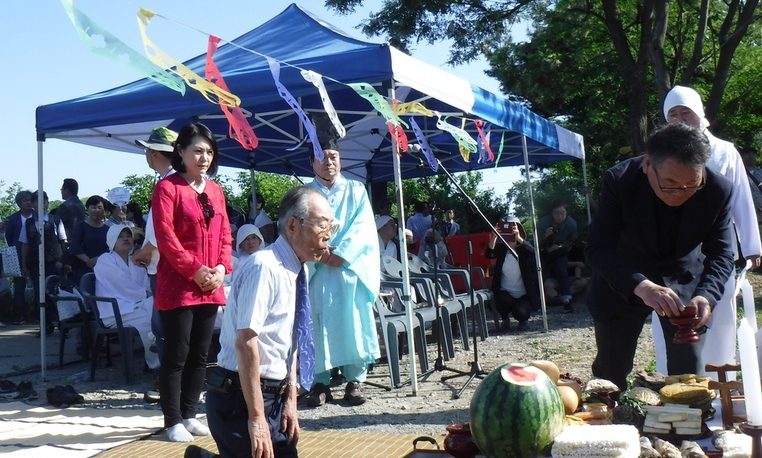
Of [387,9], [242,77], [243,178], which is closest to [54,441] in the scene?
[242,77]

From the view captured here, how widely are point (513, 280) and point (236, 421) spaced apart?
7.66 metres

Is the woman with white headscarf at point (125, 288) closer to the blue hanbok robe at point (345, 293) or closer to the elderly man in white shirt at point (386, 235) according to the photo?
the blue hanbok robe at point (345, 293)

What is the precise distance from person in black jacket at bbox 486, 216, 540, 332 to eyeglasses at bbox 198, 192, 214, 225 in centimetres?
578

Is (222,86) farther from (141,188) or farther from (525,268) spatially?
(141,188)

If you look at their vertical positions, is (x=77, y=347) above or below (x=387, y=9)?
below

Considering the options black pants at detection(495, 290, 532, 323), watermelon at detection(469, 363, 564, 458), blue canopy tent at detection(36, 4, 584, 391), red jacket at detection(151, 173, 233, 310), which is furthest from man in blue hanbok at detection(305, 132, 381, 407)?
black pants at detection(495, 290, 532, 323)

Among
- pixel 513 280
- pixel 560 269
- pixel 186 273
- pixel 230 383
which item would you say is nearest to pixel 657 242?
pixel 230 383

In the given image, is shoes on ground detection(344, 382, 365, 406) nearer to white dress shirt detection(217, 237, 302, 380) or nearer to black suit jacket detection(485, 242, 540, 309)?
white dress shirt detection(217, 237, 302, 380)

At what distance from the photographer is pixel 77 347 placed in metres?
9.21

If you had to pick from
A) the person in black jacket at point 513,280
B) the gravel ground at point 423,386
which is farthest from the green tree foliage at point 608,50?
the gravel ground at point 423,386

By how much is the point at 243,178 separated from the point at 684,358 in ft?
63.9

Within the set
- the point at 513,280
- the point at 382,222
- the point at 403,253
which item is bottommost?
the point at 513,280

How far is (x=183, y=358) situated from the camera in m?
5.07

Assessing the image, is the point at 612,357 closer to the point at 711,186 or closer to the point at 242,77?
the point at 711,186
